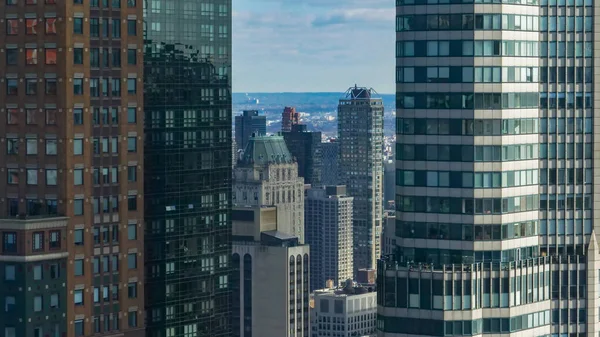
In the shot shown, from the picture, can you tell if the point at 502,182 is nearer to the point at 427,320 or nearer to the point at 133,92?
the point at 427,320

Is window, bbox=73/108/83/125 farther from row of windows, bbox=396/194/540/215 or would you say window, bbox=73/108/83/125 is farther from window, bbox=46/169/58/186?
row of windows, bbox=396/194/540/215

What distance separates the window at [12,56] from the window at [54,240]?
570 inches

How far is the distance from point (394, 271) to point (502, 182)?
1140cm

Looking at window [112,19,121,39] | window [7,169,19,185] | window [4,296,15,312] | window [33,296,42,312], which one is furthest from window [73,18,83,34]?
window [4,296,15,312]

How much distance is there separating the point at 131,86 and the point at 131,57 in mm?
2524

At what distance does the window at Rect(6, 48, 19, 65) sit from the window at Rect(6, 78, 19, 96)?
4.75ft

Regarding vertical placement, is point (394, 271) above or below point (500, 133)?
below

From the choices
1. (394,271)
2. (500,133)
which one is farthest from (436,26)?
(394,271)

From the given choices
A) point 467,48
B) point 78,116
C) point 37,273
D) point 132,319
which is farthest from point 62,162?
point 467,48

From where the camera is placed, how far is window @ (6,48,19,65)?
14700cm

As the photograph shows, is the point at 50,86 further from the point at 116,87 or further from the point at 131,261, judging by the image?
the point at 131,261

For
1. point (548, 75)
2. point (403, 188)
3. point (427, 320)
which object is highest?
point (548, 75)

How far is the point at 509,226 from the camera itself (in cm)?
14475

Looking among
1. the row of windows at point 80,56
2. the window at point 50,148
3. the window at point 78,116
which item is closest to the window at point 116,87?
the row of windows at point 80,56
